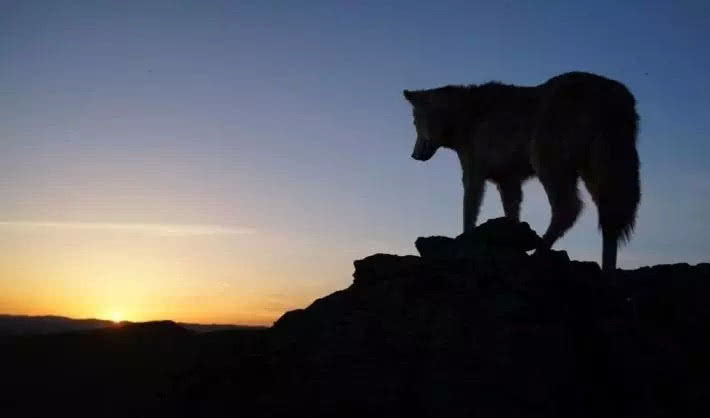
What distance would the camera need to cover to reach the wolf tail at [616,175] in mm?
8883

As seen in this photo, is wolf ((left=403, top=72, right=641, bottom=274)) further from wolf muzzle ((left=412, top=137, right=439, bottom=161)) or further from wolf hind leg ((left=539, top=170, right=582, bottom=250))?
wolf muzzle ((left=412, top=137, right=439, bottom=161))

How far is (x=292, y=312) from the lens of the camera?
8289 millimetres

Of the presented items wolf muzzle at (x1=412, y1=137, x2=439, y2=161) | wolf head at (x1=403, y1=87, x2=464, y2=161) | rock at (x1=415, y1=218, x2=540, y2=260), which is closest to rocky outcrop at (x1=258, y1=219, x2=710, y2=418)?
rock at (x1=415, y1=218, x2=540, y2=260)

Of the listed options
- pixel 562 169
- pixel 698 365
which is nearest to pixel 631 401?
pixel 698 365

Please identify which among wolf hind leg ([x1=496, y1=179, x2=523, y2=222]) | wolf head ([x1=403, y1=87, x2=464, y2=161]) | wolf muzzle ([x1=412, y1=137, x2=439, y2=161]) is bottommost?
wolf hind leg ([x1=496, y1=179, x2=523, y2=222])

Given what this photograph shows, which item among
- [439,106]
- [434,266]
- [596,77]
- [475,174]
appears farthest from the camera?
[439,106]

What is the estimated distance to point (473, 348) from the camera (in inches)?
278

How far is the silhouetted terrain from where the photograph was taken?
22.2 ft

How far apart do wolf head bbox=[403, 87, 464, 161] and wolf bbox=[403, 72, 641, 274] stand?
0.19m

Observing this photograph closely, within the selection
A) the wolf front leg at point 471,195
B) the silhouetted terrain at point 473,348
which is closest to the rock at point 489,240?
the silhouetted terrain at point 473,348

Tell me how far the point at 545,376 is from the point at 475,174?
5125 mm

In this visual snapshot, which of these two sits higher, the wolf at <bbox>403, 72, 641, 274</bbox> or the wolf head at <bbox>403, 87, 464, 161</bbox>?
the wolf head at <bbox>403, 87, 464, 161</bbox>

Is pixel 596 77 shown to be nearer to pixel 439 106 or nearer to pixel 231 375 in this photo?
pixel 439 106

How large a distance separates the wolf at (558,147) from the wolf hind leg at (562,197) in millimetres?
13
